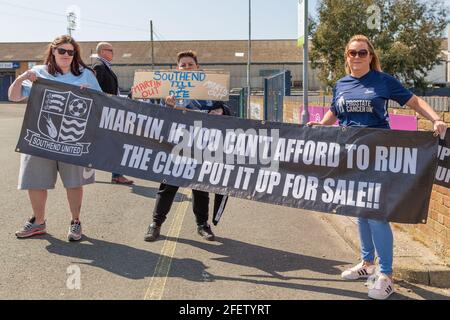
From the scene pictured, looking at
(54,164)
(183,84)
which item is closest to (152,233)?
(54,164)

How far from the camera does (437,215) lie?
4973mm

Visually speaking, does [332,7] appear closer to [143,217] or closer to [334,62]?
[334,62]

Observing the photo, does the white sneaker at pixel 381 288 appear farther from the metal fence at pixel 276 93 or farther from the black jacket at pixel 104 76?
the metal fence at pixel 276 93

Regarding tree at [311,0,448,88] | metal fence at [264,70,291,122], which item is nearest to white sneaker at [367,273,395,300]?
metal fence at [264,70,291,122]

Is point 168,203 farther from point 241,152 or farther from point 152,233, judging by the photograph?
point 241,152

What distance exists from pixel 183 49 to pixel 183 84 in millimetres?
62471

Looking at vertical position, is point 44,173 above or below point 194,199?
above

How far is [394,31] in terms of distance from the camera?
35.7 m

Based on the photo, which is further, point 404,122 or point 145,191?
point 145,191

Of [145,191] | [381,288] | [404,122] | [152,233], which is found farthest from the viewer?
[145,191]

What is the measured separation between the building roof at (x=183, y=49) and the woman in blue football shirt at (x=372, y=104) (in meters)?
61.0

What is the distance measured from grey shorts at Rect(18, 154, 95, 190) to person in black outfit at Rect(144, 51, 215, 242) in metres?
0.85

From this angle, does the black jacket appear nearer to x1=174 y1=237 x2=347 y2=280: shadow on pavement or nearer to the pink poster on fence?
x1=174 y1=237 x2=347 y2=280: shadow on pavement
